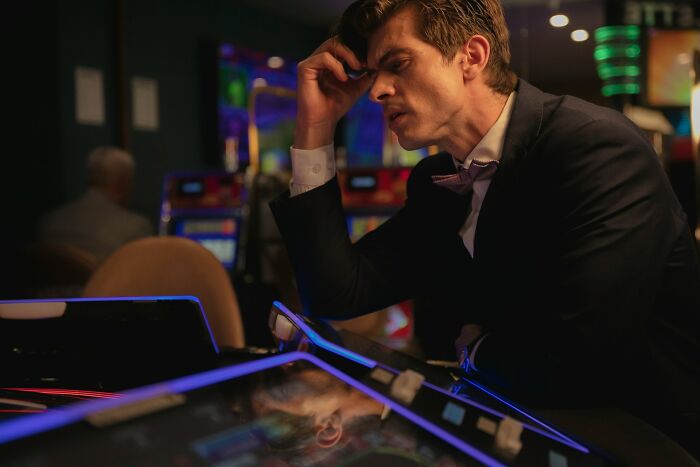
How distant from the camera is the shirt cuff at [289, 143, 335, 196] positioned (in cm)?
124

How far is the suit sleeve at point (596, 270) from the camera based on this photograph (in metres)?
0.84

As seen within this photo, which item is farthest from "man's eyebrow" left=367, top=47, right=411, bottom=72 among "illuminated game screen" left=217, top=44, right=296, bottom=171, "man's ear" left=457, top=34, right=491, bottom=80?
"illuminated game screen" left=217, top=44, right=296, bottom=171

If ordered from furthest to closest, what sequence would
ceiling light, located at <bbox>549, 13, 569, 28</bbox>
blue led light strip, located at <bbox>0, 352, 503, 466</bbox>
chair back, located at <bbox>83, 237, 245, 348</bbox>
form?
ceiling light, located at <bbox>549, 13, 569, 28</bbox>
chair back, located at <bbox>83, 237, 245, 348</bbox>
blue led light strip, located at <bbox>0, 352, 503, 466</bbox>

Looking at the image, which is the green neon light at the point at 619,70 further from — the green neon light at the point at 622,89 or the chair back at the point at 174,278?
the chair back at the point at 174,278

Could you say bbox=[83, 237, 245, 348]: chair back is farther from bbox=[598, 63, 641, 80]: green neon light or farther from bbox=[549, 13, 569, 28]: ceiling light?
bbox=[549, 13, 569, 28]: ceiling light

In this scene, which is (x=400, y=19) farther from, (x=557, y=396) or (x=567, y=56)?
(x=567, y=56)

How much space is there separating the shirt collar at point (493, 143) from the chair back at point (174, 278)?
658 millimetres

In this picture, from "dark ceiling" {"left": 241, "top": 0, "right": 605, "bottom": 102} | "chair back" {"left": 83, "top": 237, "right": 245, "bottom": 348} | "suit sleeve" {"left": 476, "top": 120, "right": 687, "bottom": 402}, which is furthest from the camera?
"dark ceiling" {"left": 241, "top": 0, "right": 605, "bottom": 102}

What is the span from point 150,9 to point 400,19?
14.5 feet

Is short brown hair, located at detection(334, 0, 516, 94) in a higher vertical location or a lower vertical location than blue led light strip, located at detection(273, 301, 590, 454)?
higher

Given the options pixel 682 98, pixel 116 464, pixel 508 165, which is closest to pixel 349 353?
pixel 116 464

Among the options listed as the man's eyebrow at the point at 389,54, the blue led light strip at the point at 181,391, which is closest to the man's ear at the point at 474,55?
the man's eyebrow at the point at 389,54

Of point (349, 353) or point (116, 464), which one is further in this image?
point (349, 353)

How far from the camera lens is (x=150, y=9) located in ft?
16.7
